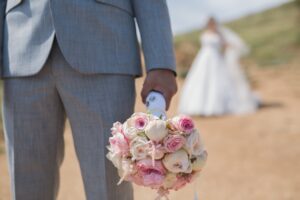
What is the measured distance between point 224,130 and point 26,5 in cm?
686

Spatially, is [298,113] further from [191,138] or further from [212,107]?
[191,138]

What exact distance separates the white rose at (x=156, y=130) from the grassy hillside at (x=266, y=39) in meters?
17.3

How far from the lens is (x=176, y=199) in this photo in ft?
15.5

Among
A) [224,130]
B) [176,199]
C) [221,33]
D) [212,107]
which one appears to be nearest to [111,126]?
[176,199]

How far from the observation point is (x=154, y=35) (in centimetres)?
232

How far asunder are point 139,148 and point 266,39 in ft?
98.0

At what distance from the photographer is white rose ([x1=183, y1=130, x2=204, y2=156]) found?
6.44 feet

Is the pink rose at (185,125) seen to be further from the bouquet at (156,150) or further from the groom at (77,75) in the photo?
the groom at (77,75)

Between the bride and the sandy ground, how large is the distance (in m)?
0.42

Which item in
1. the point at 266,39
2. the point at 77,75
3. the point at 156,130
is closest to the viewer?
the point at 156,130

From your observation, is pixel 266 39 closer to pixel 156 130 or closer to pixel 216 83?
pixel 216 83

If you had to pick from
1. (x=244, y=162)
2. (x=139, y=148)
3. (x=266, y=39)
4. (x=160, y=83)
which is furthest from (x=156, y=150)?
(x=266, y=39)

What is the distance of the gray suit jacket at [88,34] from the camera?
2215 mm

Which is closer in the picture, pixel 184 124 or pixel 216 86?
pixel 184 124
